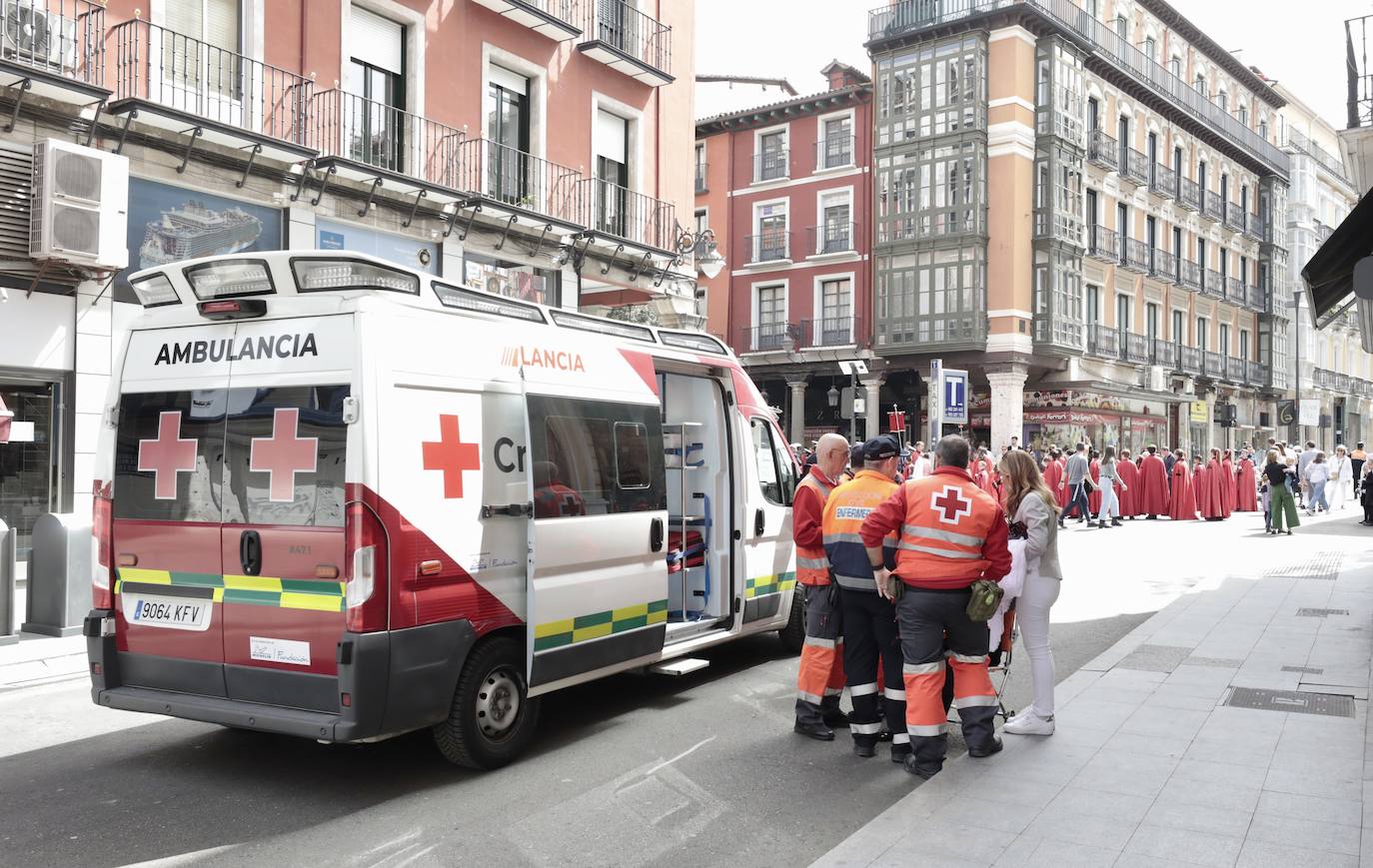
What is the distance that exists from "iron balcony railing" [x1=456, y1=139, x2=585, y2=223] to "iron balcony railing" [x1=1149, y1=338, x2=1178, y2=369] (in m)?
28.8

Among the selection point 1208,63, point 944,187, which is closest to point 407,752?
point 944,187

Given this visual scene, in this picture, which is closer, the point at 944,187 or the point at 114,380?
the point at 114,380

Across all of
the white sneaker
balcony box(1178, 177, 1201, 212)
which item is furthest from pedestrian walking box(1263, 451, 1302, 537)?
balcony box(1178, 177, 1201, 212)

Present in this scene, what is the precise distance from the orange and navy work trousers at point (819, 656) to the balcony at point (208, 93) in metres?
9.59

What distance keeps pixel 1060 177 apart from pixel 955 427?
8564 mm

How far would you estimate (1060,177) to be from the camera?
116ft

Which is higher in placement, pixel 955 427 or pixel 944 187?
pixel 944 187

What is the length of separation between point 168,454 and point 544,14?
13.2 meters

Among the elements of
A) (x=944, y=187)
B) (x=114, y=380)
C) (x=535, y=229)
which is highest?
(x=944, y=187)

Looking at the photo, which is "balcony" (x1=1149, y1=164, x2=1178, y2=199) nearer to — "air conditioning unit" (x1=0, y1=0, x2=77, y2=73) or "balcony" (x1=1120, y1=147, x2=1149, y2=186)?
"balcony" (x1=1120, y1=147, x2=1149, y2=186)

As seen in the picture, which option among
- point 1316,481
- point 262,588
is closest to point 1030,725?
point 262,588

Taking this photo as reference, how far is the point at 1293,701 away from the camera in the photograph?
24.1 ft

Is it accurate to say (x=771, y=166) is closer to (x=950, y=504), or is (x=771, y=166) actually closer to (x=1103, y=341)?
(x=1103, y=341)

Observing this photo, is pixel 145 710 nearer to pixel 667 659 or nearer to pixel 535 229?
pixel 667 659
